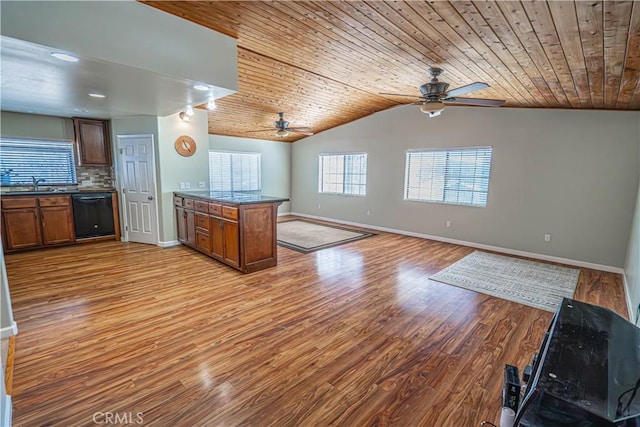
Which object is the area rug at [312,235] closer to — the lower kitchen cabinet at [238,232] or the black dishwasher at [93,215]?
the lower kitchen cabinet at [238,232]

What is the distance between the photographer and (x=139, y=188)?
17.4ft

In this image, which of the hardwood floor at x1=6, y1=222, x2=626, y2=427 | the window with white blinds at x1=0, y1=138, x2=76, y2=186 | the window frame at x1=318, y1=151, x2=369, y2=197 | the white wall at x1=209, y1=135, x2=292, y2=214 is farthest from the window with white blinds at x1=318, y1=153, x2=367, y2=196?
the window with white blinds at x1=0, y1=138, x2=76, y2=186

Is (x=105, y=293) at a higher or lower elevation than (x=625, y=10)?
lower

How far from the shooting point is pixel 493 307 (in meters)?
3.12

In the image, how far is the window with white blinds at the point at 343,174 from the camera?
7.55m

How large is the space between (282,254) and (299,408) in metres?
3.30

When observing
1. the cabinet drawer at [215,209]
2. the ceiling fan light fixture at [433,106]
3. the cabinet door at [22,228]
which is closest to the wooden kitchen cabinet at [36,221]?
the cabinet door at [22,228]

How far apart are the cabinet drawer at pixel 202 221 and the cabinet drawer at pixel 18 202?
2664mm

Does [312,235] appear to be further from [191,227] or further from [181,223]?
[181,223]

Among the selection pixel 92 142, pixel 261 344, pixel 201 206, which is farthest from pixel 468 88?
pixel 92 142

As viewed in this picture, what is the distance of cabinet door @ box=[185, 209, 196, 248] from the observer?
4.86 meters

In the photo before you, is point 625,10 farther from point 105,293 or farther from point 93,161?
point 93,161

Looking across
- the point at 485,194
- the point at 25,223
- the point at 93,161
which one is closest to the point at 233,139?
the point at 93,161

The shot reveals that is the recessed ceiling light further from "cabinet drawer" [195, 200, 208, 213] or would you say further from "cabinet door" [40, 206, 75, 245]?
"cabinet door" [40, 206, 75, 245]
